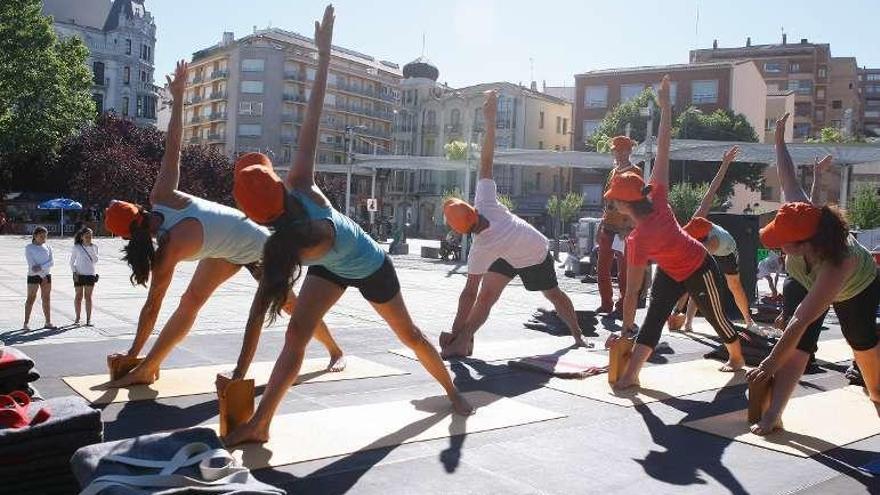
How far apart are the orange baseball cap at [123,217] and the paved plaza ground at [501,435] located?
113 cm

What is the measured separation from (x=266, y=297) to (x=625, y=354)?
3569 mm

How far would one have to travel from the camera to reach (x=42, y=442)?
10.7ft

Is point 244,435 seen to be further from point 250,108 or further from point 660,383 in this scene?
point 250,108

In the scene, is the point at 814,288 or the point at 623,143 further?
the point at 623,143

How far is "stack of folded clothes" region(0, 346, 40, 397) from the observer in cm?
380

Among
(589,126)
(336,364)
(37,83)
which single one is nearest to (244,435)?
(336,364)

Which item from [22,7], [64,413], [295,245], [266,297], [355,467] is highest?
[22,7]

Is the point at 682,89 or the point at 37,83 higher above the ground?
the point at 682,89

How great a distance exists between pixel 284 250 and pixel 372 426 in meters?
1.60

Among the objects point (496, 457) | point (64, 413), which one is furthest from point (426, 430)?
point (64, 413)

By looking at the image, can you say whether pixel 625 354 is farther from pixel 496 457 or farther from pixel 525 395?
pixel 496 457

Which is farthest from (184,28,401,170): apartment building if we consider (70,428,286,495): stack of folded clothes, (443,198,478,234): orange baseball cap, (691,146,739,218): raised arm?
(70,428,286,495): stack of folded clothes

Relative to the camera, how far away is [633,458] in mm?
4492

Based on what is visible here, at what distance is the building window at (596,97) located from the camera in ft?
192
